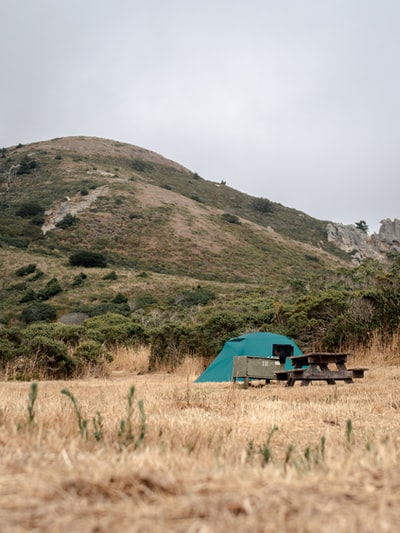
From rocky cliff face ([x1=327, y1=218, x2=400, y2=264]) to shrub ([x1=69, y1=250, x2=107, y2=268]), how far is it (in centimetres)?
3767

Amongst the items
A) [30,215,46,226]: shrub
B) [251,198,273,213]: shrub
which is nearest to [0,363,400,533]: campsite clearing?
[30,215,46,226]: shrub

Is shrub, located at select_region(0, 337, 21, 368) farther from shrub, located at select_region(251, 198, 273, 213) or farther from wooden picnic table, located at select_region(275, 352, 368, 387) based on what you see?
shrub, located at select_region(251, 198, 273, 213)

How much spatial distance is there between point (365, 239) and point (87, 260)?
53187 millimetres

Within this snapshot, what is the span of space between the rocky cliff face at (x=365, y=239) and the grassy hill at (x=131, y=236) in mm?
2243

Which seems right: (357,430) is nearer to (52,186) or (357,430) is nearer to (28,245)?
(28,245)

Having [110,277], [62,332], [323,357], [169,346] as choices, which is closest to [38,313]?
[110,277]

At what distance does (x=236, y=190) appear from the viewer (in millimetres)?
93250

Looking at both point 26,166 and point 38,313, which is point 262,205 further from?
point 38,313

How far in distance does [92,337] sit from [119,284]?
22591mm

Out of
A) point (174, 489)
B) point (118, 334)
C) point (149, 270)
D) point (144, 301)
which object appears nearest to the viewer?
point (174, 489)

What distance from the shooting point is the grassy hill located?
3950 centimetres

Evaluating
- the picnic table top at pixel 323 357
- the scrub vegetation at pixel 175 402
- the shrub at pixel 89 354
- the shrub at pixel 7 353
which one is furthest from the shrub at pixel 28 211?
the picnic table top at pixel 323 357

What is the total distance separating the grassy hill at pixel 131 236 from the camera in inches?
1555

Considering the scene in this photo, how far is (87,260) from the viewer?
147 ft
